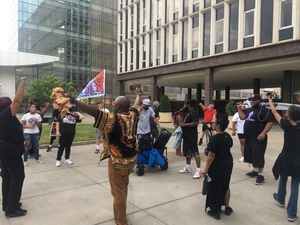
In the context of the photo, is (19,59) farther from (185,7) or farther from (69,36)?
(185,7)

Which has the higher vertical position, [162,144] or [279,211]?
[162,144]

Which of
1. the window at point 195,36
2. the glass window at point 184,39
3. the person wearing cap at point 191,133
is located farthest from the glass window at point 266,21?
the person wearing cap at point 191,133

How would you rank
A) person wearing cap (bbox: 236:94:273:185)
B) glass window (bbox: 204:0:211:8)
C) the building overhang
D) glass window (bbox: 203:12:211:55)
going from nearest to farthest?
person wearing cap (bbox: 236:94:273:185)
glass window (bbox: 204:0:211:8)
glass window (bbox: 203:12:211:55)
the building overhang

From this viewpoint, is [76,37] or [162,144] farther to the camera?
[76,37]

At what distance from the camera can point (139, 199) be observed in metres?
4.55

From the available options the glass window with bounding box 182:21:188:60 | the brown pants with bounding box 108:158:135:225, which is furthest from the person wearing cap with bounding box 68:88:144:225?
the glass window with bounding box 182:21:188:60

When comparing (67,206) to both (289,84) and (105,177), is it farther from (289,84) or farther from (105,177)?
(289,84)

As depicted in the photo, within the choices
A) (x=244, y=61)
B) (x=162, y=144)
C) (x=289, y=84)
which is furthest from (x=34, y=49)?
(x=162, y=144)

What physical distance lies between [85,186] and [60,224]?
1.61 m

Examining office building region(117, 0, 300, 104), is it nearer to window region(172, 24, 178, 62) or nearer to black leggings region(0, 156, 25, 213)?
window region(172, 24, 178, 62)

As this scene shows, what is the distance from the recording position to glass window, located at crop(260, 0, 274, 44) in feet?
52.1

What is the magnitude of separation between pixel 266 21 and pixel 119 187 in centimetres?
1629

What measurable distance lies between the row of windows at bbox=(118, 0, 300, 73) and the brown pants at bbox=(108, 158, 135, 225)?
14877mm

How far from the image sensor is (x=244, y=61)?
1719cm
